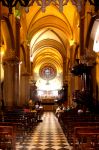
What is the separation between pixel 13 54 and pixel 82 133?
638 inches

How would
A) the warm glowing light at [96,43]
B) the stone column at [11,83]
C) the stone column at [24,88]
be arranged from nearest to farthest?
the warm glowing light at [96,43] → the stone column at [11,83] → the stone column at [24,88]

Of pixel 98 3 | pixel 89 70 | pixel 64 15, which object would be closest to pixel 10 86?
pixel 89 70

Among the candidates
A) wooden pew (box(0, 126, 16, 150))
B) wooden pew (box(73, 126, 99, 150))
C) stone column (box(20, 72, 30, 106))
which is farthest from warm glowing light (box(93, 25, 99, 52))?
stone column (box(20, 72, 30, 106))

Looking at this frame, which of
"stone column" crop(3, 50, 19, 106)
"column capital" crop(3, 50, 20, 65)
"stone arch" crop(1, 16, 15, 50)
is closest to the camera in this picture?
"stone arch" crop(1, 16, 15, 50)

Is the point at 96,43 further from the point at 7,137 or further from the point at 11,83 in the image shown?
the point at 7,137

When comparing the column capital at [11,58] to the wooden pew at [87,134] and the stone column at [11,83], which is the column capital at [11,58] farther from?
the wooden pew at [87,134]

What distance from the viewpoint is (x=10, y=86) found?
25.0 meters

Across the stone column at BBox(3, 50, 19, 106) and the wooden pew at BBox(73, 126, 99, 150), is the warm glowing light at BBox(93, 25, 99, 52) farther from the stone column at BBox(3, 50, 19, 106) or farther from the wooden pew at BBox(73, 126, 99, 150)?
the wooden pew at BBox(73, 126, 99, 150)

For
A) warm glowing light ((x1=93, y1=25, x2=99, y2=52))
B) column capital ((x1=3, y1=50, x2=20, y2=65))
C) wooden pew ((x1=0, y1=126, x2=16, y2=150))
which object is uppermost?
warm glowing light ((x1=93, y1=25, x2=99, y2=52))

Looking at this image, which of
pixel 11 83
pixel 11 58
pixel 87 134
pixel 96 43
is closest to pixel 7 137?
pixel 87 134

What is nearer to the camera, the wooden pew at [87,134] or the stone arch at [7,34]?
the wooden pew at [87,134]

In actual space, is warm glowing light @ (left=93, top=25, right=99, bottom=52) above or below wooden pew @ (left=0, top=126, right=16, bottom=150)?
above

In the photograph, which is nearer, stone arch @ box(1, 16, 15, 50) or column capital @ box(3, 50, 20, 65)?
stone arch @ box(1, 16, 15, 50)

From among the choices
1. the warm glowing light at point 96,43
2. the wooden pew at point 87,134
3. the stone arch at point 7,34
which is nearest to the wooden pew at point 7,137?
the wooden pew at point 87,134
